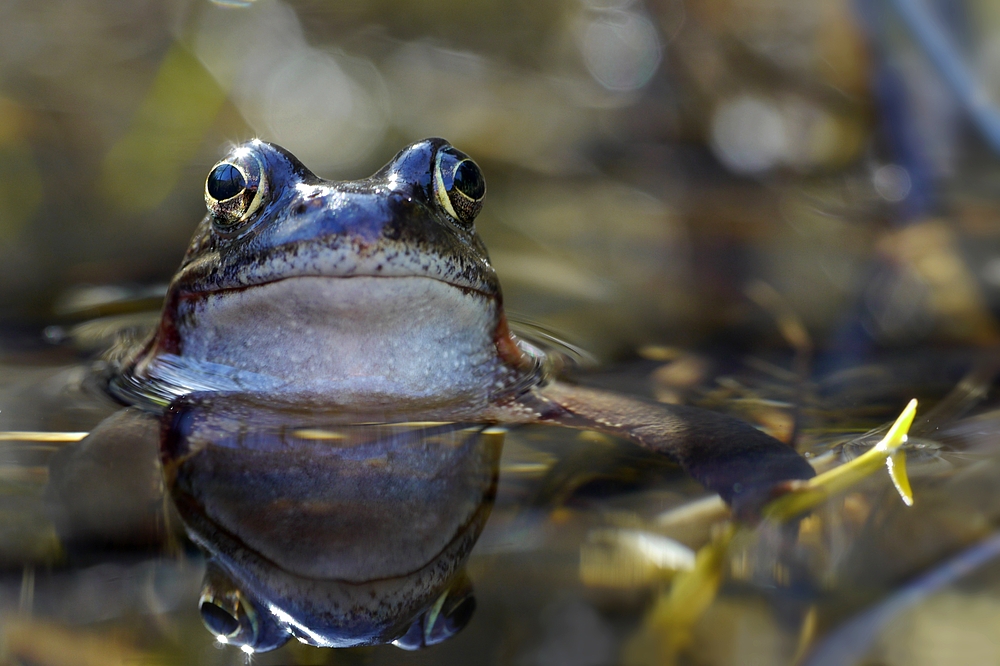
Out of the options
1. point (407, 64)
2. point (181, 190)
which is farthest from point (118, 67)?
point (407, 64)

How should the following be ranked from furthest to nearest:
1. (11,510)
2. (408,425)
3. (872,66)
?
1. (872,66)
2. (408,425)
3. (11,510)

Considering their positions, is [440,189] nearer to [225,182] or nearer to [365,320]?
[365,320]

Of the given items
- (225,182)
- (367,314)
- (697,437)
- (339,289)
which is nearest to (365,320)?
(367,314)

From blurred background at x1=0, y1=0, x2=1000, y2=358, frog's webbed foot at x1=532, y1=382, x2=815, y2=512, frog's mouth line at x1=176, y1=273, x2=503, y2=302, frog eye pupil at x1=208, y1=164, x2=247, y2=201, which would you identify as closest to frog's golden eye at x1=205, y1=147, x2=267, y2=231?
frog eye pupil at x1=208, y1=164, x2=247, y2=201

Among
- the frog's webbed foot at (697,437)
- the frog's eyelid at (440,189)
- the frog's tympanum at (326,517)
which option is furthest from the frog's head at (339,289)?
the frog's webbed foot at (697,437)

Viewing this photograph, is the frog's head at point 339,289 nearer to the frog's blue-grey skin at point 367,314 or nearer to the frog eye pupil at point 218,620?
the frog's blue-grey skin at point 367,314

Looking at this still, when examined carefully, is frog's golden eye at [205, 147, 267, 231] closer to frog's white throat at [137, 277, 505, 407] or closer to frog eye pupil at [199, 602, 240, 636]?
frog's white throat at [137, 277, 505, 407]

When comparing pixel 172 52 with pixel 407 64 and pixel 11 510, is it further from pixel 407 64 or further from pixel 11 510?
pixel 11 510
